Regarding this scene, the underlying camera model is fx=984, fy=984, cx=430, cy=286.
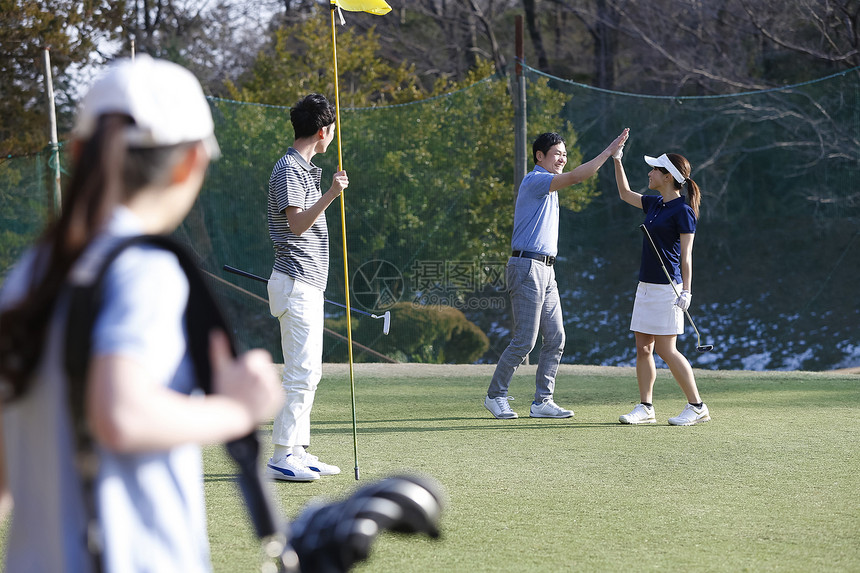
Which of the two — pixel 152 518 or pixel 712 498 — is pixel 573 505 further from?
pixel 152 518

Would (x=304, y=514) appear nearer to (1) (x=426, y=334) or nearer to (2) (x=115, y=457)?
(2) (x=115, y=457)

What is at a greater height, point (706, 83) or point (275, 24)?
point (275, 24)

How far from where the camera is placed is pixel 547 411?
6.62 metres

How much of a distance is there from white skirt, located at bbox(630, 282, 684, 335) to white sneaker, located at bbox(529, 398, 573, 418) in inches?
31.3

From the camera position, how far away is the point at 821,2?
15141mm

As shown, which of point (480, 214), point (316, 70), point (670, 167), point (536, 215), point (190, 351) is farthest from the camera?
point (316, 70)

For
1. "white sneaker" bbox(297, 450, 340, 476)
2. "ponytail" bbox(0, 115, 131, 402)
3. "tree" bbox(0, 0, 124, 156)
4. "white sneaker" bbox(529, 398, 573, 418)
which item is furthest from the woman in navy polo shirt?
"tree" bbox(0, 0, 124, 156)

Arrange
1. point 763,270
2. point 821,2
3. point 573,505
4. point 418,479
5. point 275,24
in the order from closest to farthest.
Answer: point 418,479 → point 573,505 → point 763,270 → point 821,2 → point 275,24

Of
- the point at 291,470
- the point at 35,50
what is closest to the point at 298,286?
the point at 291,470

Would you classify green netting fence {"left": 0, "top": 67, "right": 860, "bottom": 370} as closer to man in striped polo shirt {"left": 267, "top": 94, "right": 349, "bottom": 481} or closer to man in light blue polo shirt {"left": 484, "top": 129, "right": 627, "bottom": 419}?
man in light blue polo shirt {"left": 484, "top": 129, "right": 627, "bottom": 419}

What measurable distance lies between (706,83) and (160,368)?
669 inches

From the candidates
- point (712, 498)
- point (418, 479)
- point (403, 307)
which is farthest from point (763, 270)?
point (418, 479)

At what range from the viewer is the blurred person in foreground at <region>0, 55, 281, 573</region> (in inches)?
48.6

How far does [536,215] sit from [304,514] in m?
5.14
